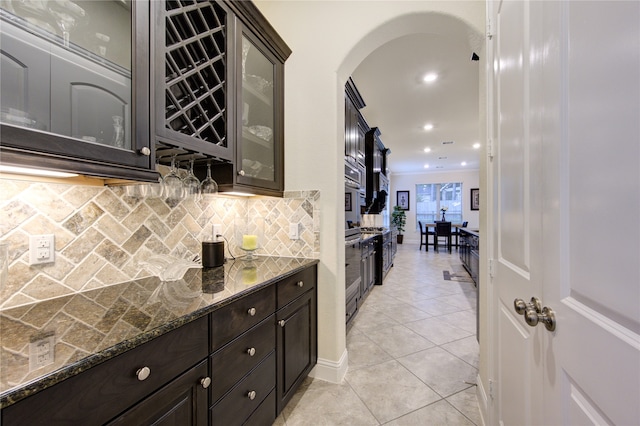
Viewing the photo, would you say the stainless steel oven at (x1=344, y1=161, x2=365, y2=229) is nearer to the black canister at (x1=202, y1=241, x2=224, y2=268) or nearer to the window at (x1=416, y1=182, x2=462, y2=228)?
the black canister at (x1=202, y1=241, x2=224, y2=268)

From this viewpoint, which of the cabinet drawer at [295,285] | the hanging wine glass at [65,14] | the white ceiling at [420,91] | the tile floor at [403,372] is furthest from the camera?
the white ceiling at [420,91]

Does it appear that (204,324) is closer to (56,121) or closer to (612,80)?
(56,121)

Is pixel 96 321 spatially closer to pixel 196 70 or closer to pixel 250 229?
pixel 196 70

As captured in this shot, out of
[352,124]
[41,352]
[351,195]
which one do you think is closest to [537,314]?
[41,352]

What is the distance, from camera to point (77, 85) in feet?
2.87

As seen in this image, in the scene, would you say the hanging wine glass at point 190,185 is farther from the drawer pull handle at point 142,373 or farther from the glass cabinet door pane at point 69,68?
the drawer pull handle at point 142,373

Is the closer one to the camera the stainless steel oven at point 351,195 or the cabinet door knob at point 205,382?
the cabinet door knob at point 205,382

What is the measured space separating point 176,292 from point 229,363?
378mm

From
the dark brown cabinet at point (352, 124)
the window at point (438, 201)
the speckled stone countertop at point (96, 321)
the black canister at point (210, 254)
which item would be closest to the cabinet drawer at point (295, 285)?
the speckled stone countertop at point (96, 321)

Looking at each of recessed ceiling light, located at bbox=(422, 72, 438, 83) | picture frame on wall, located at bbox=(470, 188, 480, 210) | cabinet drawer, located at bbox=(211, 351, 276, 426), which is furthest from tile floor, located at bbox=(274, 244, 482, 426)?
picture frame on wall, located at bbox=(470, 188, 480, 210)

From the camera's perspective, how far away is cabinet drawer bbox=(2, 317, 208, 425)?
1.81 feet

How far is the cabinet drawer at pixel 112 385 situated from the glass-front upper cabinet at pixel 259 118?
0.97m

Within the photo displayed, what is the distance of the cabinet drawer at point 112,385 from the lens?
0.55m

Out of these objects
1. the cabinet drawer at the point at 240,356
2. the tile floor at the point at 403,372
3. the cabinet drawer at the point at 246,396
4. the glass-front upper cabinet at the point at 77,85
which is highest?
the glass-front upper cabinet at the point at 77,85
